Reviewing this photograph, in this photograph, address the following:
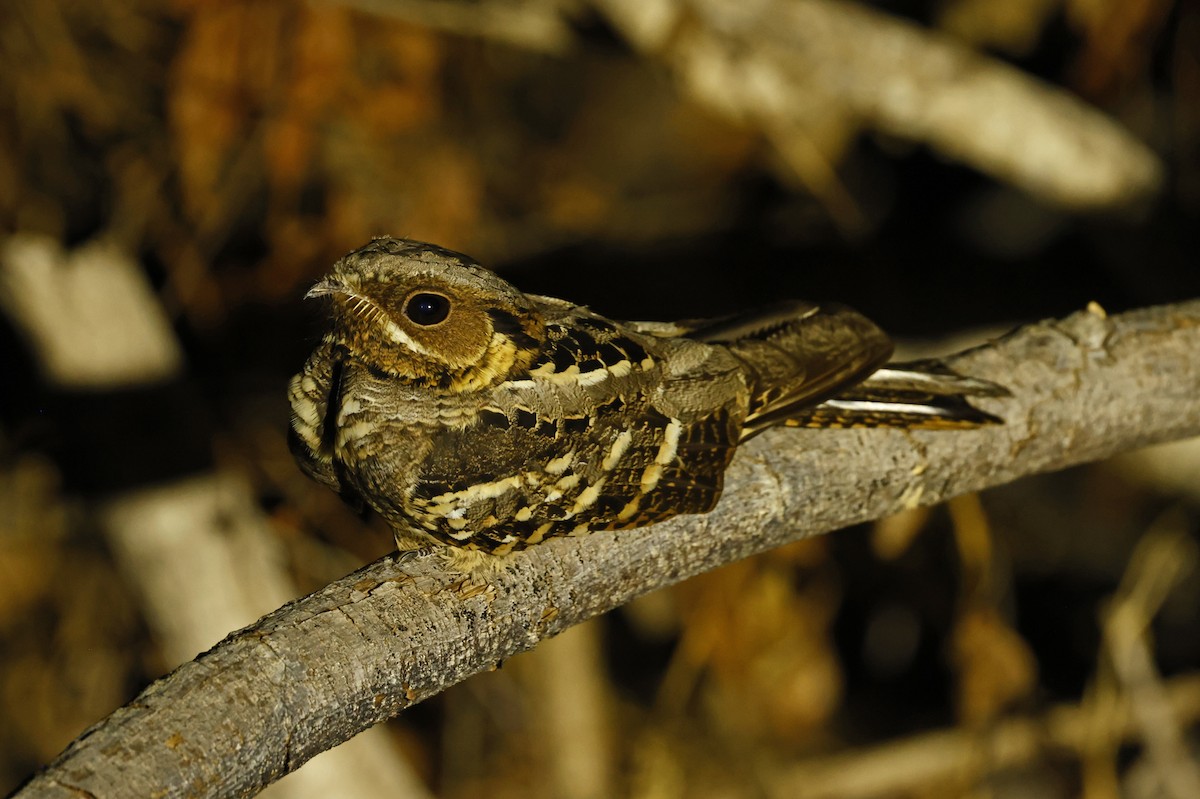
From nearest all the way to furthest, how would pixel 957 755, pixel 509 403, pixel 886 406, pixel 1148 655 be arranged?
1. pixel 509 403
2. pixel 886 406
3. pixel 1148 655
4. pixel 957 755

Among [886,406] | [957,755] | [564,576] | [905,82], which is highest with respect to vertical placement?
[905,82]

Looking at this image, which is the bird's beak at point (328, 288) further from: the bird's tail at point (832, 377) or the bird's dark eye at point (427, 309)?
the bird's tail at point (832, 377)

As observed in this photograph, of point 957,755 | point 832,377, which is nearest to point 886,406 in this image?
point 832,377

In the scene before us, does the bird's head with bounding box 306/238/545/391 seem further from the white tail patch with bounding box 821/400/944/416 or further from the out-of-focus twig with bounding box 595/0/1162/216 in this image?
the out-of-focus twig with bounding box 595/0/1162/216

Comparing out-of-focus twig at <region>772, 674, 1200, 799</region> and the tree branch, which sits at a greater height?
the tree branch

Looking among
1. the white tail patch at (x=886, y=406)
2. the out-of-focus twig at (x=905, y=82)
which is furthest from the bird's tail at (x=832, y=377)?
the out-of-focus twig at (x=905, y=82)

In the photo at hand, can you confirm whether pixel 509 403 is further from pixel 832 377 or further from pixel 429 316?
pixel 832 377

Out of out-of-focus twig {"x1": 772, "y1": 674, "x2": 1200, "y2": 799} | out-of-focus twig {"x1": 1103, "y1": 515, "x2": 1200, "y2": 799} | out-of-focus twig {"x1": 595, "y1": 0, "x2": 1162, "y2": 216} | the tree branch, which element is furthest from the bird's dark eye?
out-of-focus twig {"x1": 772, "y1": 674, "x2": 1200, "y2": 799}
